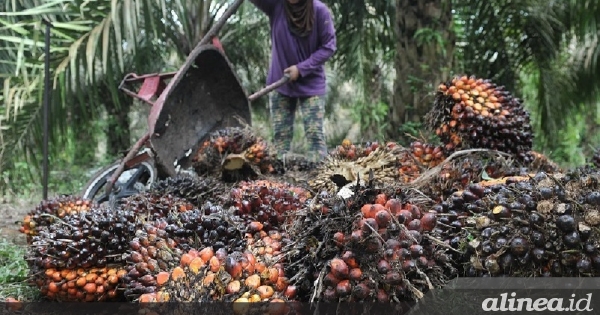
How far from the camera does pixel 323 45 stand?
3.95m

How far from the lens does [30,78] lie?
403cm

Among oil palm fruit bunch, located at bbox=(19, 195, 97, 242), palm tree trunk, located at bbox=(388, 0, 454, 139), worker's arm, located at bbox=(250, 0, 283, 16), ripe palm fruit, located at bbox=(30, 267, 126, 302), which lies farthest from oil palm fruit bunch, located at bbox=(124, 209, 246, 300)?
worker's arm, located at bbox=(250, 0, 283, 16)

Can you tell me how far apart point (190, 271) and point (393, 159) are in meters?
1.16

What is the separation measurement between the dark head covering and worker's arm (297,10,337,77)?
0.07 m

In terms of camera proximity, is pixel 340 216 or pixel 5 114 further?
pixel 5 114

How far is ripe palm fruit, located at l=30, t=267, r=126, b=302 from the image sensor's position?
5.87 ft

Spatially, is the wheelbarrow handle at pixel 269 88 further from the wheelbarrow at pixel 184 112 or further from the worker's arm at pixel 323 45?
the worker's arm at pixel 323 45

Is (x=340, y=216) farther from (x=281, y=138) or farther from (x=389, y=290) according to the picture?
(x=281, y=138)

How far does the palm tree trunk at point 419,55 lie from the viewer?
12.4 feet

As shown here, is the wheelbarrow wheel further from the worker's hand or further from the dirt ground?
the worker's hand

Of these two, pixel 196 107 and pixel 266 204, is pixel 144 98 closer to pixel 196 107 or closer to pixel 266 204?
pixel 196 107

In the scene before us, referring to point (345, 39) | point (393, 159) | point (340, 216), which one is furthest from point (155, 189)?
Answer: point (345, 39)

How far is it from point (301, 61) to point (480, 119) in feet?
6.53

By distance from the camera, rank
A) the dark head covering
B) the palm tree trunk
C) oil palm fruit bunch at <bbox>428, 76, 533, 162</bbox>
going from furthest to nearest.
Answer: the dark head covering, the palm tree trunk, oil palm fruit bunch at <bbox>428, 76, 533, 162</bbox>
